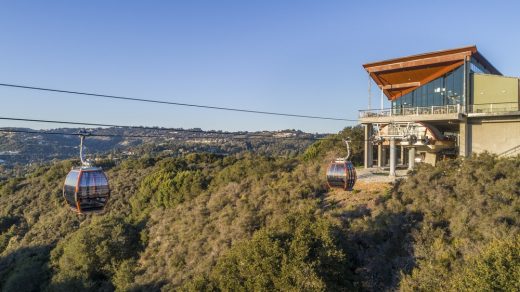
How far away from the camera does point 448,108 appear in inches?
1051

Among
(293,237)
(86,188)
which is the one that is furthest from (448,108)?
(86,188)

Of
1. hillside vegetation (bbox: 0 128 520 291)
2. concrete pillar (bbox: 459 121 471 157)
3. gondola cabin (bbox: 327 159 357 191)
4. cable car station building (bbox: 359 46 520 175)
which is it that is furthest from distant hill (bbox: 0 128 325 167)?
gondola cabin (bbox: 327 159 357 191)

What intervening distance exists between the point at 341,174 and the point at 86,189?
1118 cm

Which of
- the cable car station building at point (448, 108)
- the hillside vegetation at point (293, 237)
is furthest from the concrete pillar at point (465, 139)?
the hillside vegetation at point (293, 237)

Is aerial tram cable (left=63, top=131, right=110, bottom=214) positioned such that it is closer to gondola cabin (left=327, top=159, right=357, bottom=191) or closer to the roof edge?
gondola cabin (left=327, top=159, right=357, bottom=191)

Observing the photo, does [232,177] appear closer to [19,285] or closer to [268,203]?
[268,203]

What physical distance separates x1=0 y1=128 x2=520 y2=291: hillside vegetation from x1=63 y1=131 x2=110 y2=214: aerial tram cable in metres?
6.83

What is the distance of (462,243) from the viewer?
1591cm

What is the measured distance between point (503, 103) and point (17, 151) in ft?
539

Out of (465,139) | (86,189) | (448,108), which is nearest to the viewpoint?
(86,189)

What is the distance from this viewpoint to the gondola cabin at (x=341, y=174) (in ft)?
60.6

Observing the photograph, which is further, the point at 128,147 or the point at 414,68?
the point at 128,147

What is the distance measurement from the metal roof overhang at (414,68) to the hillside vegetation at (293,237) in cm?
787

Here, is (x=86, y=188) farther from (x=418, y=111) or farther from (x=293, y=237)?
(x=418, y=111)
